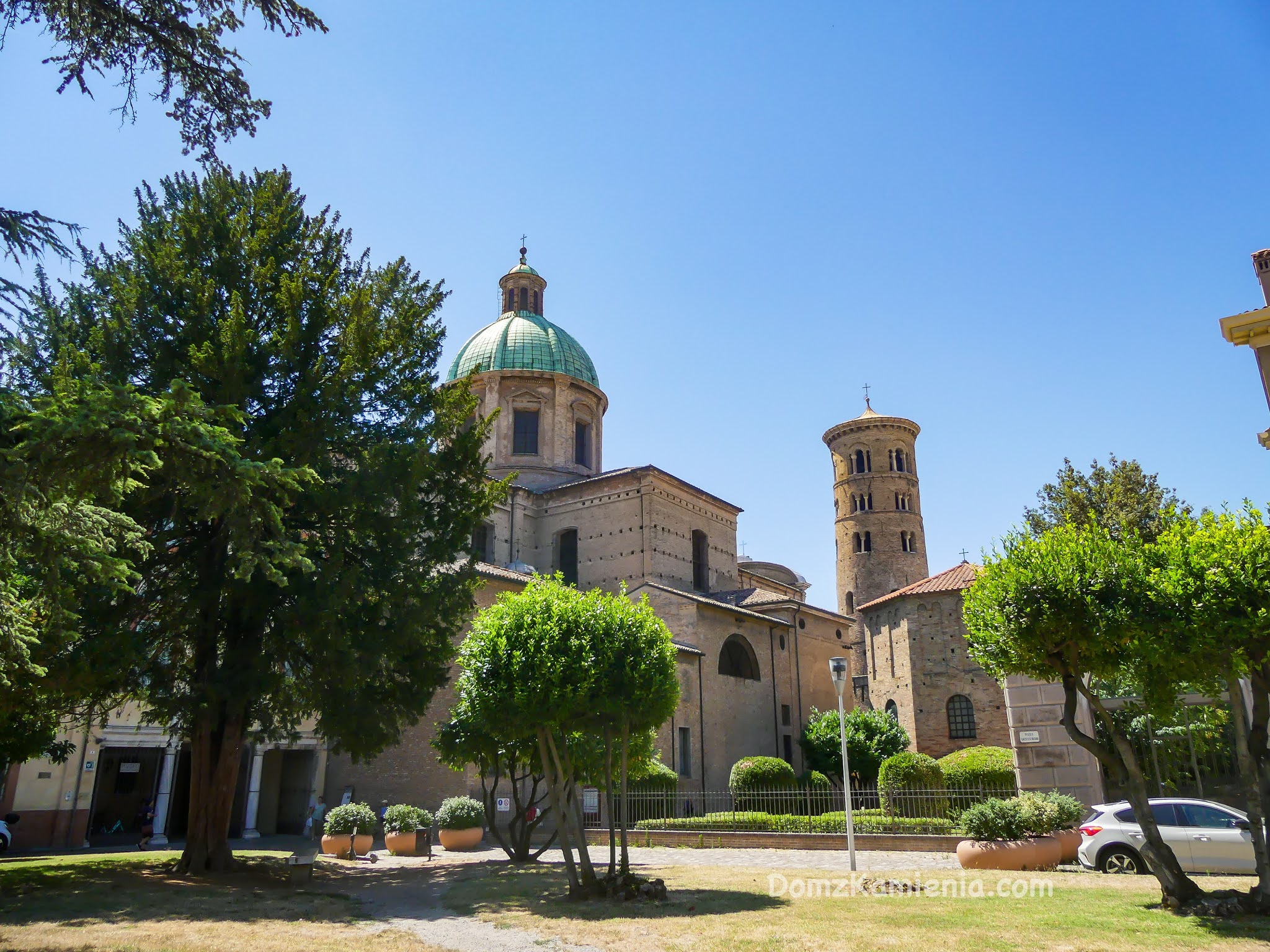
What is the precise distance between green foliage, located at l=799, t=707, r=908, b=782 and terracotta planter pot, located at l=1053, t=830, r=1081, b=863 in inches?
540

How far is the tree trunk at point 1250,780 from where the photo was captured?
8773 mm

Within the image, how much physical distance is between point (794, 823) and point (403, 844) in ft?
29.0

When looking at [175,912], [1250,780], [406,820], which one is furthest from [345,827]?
[1250,780]

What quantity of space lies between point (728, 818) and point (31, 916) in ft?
47.7

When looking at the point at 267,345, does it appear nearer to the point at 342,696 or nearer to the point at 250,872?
the point at 342,696

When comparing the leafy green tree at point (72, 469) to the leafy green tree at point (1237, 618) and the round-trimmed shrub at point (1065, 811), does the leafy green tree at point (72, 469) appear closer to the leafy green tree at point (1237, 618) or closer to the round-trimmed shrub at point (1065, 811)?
the leafy green tree at point (1237, 618)

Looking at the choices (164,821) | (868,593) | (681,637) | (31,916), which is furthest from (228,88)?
(868,593)

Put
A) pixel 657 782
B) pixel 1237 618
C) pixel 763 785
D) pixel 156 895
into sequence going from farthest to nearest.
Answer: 1. pixel 763 785
2. pixel 657 782
3. pixel 156 895
4. pixel 1237 618

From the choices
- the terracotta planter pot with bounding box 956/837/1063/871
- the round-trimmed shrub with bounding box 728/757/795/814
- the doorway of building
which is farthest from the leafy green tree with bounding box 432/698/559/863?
the doorway of building

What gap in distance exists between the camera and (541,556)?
35.1 m

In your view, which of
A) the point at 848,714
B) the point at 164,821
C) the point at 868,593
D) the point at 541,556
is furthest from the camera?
the point at 868,593

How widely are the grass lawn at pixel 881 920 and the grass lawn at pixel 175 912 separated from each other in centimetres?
177

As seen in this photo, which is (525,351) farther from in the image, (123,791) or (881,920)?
(881,920)

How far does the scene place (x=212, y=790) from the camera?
14.2 m
